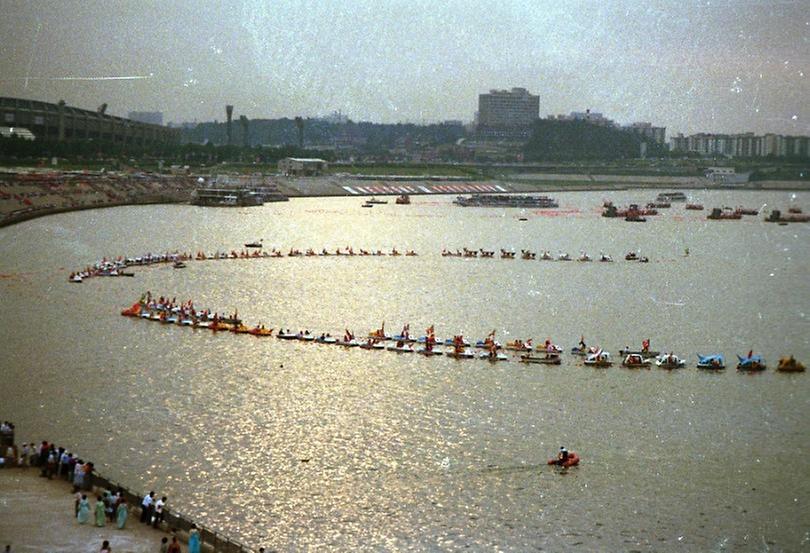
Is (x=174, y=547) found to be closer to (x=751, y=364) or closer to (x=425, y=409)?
(x=425, y=409)

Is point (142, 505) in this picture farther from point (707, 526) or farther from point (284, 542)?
point (707, 526)

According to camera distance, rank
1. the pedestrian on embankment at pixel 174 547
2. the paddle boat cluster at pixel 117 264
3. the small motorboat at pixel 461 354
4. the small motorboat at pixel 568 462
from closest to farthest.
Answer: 1. the pedestrian on embankment at pixel 174 547
2. the small motorboat at pixel 568 462
3. the small motorboat at pixel 461 354
4. the paddle boat cluster at pixel 117 264

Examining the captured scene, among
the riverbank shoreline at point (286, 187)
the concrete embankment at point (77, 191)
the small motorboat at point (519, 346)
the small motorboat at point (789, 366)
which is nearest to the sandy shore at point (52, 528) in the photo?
the small motorboat at point (519, 346)

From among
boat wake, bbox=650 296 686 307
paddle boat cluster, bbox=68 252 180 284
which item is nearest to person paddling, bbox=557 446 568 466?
boat wake, bbox=650 296 686 307

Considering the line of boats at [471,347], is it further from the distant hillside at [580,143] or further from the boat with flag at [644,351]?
the distant hillside at [580,143]

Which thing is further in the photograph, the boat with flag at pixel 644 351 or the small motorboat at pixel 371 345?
the small motorboat at pixel 371 345

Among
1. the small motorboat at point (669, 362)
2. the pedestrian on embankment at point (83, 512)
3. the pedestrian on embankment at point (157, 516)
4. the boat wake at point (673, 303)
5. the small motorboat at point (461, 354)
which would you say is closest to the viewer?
the pedestrian on embankment at point (83, 512)
